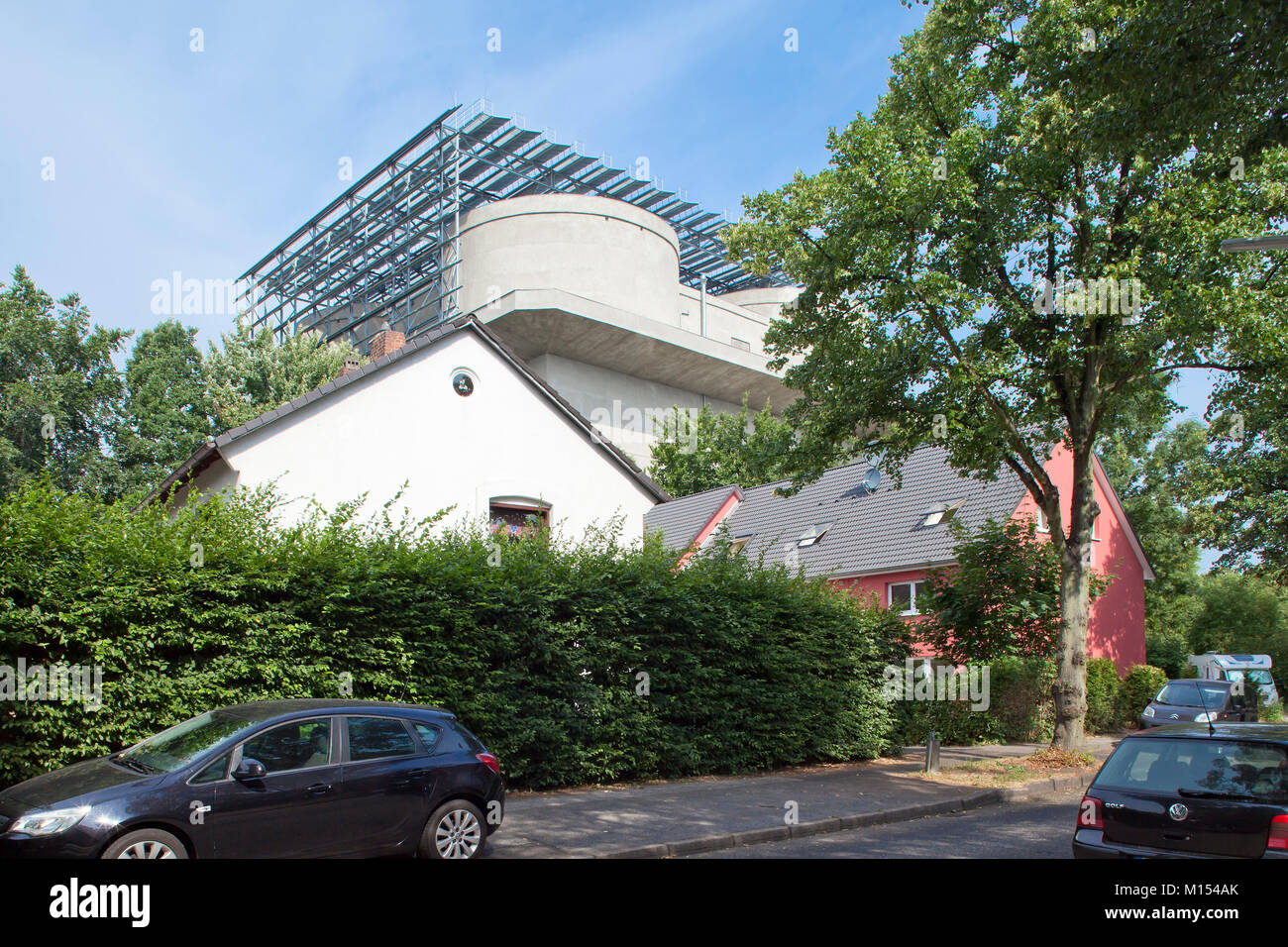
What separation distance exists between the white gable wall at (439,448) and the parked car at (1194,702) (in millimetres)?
12801

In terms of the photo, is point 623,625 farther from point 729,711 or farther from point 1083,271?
point 1083,271

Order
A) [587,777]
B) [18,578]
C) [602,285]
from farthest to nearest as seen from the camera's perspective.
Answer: [602,285], [587,777], [18,578]

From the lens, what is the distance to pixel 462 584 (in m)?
12.1

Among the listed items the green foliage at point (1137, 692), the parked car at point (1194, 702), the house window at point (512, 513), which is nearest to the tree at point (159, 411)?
the house window at point (512, 513)

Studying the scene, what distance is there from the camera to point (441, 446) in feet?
63.3

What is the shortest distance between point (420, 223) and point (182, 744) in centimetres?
5308

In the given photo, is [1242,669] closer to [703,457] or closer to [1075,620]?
[1075,620]

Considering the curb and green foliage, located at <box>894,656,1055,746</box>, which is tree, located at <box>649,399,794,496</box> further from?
the curb

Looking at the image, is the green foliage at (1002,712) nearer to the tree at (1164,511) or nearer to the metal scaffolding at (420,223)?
the tree at (1164,511)

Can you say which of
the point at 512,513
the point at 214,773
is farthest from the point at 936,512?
the point at 214,773

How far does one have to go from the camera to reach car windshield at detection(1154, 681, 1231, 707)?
69.5 feet

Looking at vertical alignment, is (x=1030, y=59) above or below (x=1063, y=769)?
above
